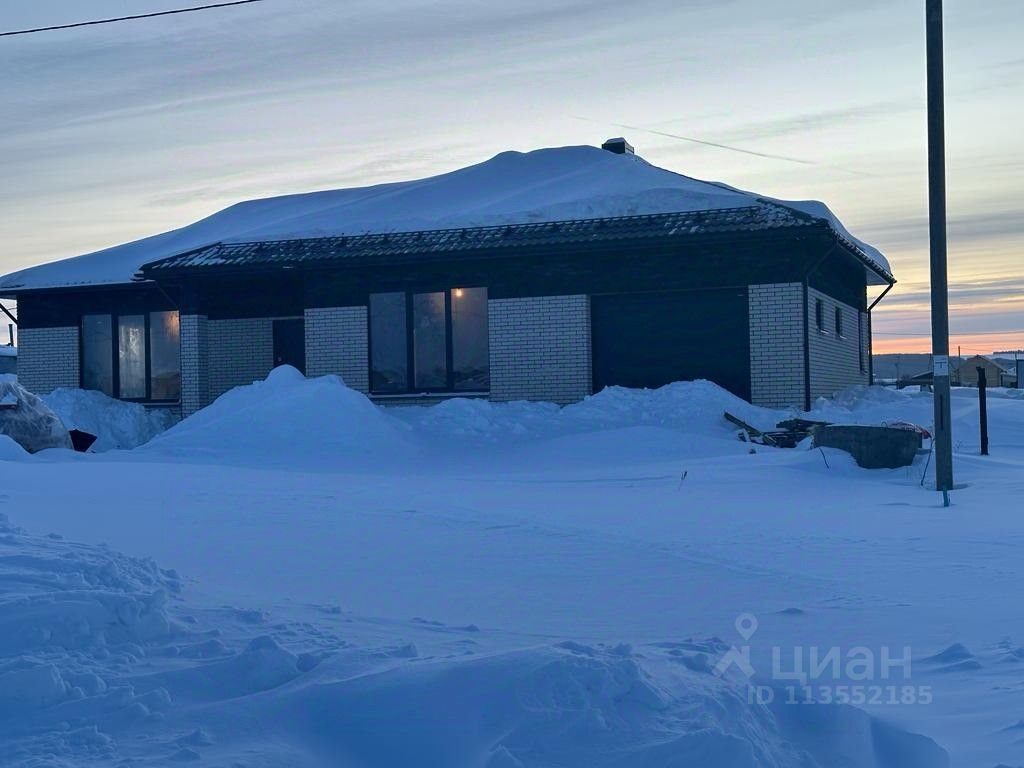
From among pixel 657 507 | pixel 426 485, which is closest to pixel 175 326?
pixel 426 485

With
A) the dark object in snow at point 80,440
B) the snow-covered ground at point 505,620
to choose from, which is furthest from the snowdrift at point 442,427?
the snow-covered ground at point 505,620

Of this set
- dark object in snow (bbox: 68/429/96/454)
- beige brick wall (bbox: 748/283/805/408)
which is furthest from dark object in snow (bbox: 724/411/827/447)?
dark object in snow (bbox: 68/429/96/454)

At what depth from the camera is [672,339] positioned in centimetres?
1912

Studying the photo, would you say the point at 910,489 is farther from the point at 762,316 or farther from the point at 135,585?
the point at 135,585

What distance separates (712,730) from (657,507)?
6.54 meters

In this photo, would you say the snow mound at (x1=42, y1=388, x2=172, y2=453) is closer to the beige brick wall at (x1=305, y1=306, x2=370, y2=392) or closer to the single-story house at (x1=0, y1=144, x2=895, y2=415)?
the single-story house at (x1=0, y1=144, x2=895, y2=415)

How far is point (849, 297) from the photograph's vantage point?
80.8ft

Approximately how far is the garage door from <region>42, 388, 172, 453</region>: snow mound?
934 centimetres

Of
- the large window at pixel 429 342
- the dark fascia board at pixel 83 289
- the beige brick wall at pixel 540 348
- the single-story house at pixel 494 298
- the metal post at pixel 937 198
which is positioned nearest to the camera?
the metal post at pixel 937 198

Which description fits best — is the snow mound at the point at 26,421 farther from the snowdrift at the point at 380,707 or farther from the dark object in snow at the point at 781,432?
the snowdrift at the point at 380,707

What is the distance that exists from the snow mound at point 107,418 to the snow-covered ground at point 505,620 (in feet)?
32.9

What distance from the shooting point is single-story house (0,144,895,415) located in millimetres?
18594

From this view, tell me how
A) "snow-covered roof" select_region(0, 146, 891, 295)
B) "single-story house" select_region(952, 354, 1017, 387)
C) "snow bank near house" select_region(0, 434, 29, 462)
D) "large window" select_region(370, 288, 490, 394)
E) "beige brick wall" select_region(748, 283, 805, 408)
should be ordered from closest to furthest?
1. "snow bank near house" select_region(0, 434, 29, 462)
2. "beige brick wall" select_region(748, 283, 805, 408)
3. "snow-covered roof" select_region(0, 146, 891, 295)
4. "large window" select_region(370, 288, 490, 394)
5. "single-story house" select_region(952, 354, 1017, 387)

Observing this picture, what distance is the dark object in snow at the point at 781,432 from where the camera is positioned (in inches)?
635
